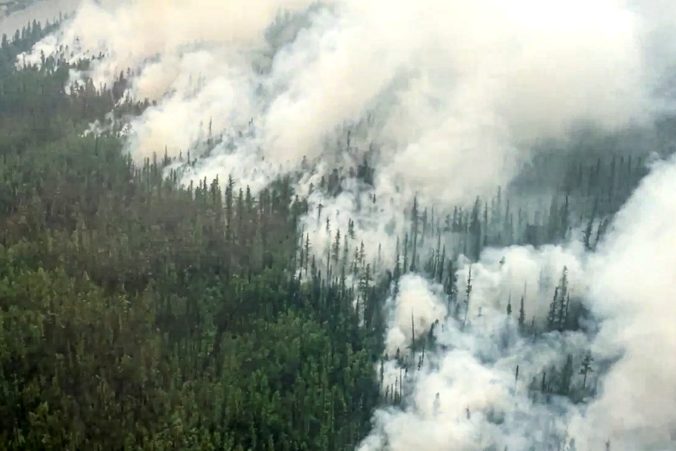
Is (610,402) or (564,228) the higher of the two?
(564,228)

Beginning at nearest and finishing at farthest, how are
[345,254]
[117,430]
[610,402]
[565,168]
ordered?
[117,430], [610,402], [345,254], [565,168]

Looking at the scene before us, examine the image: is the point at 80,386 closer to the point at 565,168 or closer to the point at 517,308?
the point at 517,308

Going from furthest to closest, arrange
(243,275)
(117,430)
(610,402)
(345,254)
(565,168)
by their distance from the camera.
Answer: (565,168), (345,254), (243,275), (610,402), (117,430)

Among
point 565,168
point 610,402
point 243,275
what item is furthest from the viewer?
point 565,168

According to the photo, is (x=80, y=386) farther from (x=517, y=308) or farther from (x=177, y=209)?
(x=517, y=308)

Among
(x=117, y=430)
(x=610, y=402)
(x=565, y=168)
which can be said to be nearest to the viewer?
(x=117, y=430)

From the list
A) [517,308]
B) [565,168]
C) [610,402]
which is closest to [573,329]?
[517,308]

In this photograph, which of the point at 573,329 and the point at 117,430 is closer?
the point at 117,430

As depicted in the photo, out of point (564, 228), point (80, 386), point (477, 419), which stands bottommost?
point (477, 419)

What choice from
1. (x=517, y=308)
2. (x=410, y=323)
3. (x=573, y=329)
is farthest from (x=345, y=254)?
(x=573, y=329)
